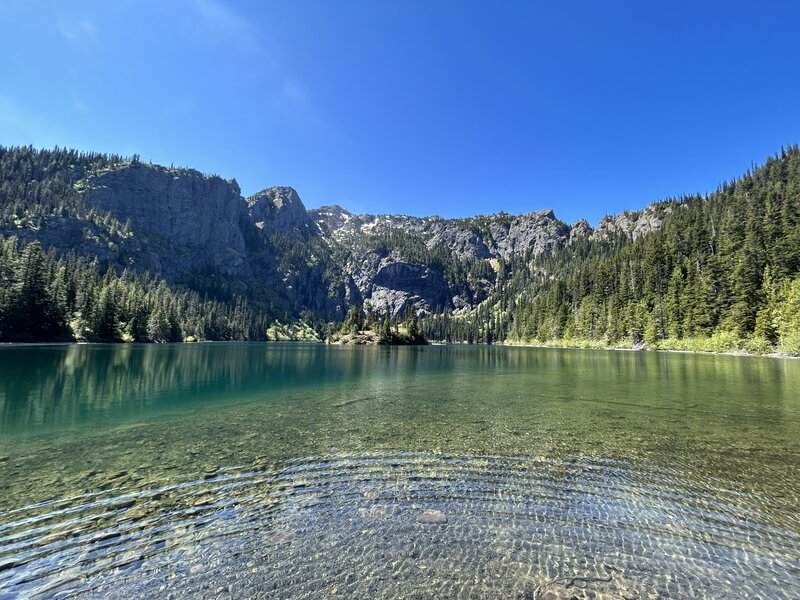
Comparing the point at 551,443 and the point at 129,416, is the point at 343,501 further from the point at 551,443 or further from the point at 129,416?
the point at 129,416

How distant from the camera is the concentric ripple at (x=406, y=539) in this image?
7.48 meters

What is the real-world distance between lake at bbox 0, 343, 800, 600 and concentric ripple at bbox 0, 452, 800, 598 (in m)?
0.05

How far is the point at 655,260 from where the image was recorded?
5320 inches

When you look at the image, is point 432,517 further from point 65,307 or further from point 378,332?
point 378,332

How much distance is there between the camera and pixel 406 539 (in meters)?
9.31

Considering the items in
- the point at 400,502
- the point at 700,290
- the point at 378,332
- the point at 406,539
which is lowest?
the point at 400,502

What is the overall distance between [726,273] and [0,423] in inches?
5303

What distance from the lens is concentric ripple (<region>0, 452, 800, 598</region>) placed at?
7.48 m

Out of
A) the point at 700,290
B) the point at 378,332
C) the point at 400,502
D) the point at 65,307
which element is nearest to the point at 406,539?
the point at 400,502

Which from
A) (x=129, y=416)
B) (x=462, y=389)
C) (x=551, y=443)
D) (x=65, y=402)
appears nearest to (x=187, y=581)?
(x=551, y=443)

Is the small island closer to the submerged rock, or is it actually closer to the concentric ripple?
the concentric ripple

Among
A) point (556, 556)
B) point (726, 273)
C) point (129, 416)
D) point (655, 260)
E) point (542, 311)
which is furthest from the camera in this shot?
point (542, 311)

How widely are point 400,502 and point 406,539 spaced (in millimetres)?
2332

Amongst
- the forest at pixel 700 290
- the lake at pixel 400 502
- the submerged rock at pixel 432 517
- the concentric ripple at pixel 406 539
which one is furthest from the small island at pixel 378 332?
the submerged rock at pixel 432 517
